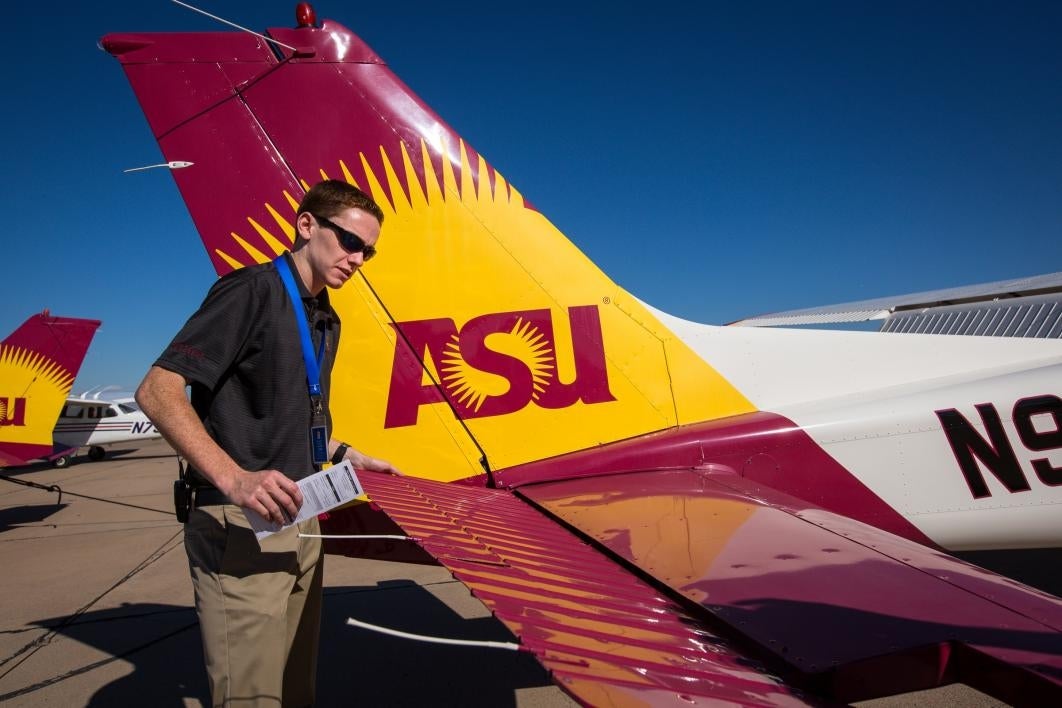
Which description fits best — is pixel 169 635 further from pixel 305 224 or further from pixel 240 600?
pixel 305 224

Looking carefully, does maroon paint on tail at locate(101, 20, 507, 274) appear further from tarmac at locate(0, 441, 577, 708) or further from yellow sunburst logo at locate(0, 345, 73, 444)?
yellow sunburst logo at locate(0, 345, 73, 444)

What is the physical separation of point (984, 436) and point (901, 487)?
1.40ft

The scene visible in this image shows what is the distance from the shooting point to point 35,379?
1125 centimetres

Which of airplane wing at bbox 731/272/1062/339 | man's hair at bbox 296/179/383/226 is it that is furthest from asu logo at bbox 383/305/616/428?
airplane wing at bbox 731/272/1062/339

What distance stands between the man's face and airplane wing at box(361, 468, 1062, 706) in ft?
2.37

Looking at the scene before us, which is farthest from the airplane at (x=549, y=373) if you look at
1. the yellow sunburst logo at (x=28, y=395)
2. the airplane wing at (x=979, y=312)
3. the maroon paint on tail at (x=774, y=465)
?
the yellow sunburst logo at (x=28, y=395)

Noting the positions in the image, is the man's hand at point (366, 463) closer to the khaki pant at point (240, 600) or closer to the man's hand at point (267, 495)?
the khaki pant at point (240, 600)

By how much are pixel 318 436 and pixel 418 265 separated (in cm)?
123

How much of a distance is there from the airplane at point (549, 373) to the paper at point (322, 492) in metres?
0.44

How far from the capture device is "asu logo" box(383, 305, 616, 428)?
2844 millimetres

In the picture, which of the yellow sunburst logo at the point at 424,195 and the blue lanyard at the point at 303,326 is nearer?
the blue lanyard at the point at 303,326

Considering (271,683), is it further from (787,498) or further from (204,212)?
(204,212)

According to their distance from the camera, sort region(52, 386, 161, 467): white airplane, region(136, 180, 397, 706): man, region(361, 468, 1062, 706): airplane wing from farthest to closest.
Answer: region(52, 386, 161, 467): white airplane, region(136, 180, 397, 706): man, region(361, 468, 1062, 706): airplane wing

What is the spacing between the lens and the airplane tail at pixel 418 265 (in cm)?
282
